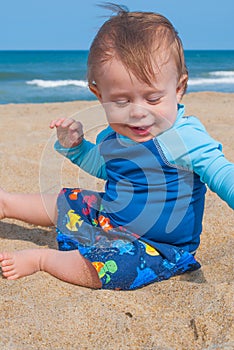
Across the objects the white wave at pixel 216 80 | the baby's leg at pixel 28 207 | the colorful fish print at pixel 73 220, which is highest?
the colorful fish print at pixel 73 220

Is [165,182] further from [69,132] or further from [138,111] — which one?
[69,132]

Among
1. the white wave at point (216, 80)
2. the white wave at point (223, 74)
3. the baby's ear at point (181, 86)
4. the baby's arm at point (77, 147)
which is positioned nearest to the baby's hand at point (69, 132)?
the baby's arm at point (77, 147)

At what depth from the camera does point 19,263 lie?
1849 mm

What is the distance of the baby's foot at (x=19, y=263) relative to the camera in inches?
72.0

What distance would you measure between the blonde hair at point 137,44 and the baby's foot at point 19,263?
685mm

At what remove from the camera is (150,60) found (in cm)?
167

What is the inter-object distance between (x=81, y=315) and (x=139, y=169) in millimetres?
606

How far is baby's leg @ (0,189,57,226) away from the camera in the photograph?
2.14 m

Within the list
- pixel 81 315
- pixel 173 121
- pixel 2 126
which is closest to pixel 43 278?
pixel 81 315

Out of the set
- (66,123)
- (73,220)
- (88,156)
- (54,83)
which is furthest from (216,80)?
(73,220)

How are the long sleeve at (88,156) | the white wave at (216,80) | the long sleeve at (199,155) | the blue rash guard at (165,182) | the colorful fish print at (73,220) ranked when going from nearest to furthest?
the long sleeve at (199,155) < the blue rash guard at (165,182) < the colorful fish print at (73,220) < the long sleeve at (88,156) < the white wave at (216,80)

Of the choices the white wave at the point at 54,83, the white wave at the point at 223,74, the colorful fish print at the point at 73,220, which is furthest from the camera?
the white wave at the point at 223,74

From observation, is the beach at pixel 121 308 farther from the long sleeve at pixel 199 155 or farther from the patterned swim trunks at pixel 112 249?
the long sleeve at pixel 199 155

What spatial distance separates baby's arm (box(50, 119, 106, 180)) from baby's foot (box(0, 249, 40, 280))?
1.52 feet
